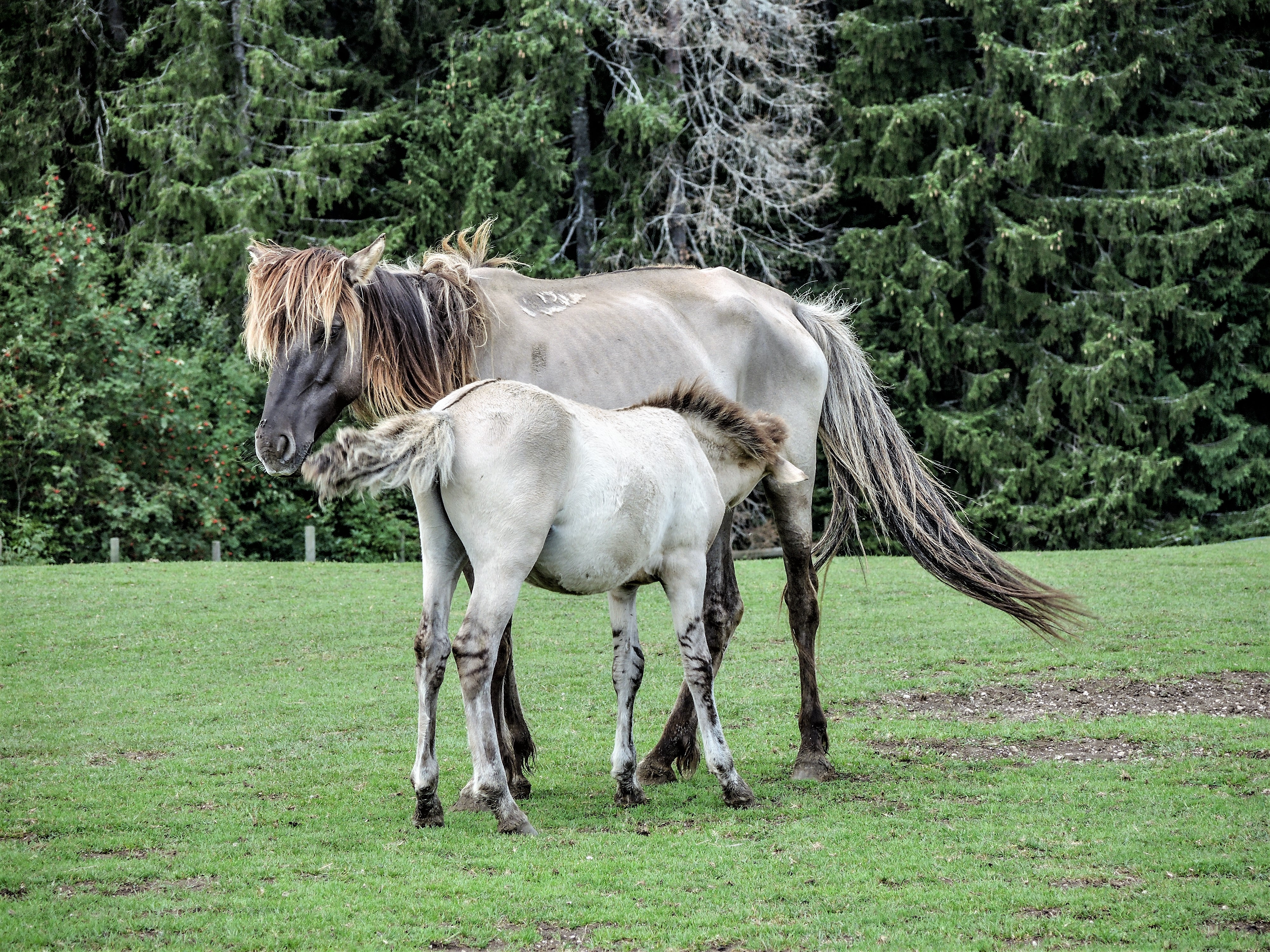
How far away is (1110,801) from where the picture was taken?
650 cm

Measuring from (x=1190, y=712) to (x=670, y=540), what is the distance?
4.70 meters

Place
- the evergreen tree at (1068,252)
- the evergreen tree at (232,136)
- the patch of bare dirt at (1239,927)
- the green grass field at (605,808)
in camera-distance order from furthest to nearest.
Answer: the evergreen tree at (1068,252)
the evergreen tree at (232,136)
the green grass field at (605,808)
the patch of bare dirt at (1239,927)

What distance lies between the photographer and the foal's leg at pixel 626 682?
250 inches

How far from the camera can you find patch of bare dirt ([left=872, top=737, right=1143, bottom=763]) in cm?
766

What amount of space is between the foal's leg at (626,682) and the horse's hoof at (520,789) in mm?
519

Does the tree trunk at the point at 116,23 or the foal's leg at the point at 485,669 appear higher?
the tree trunk at the point at 116,23

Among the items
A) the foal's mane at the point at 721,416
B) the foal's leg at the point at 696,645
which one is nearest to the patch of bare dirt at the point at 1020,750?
the foal's leg at the point at 696,645

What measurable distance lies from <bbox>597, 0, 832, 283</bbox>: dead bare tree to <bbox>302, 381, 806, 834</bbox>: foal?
17023 millimetres

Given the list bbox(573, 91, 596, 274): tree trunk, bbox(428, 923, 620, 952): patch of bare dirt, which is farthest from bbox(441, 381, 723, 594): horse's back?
bbox(573, 91, 596, 274): tree trunk

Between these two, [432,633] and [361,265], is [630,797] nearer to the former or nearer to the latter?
[432,633]

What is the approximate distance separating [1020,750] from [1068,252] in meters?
20.7

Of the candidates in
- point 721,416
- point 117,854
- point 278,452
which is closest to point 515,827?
point 117,854

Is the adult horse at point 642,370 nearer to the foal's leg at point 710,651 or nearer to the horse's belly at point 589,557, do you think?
the foal's leg at point 710,651

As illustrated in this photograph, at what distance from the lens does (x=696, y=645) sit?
6.29 metres
